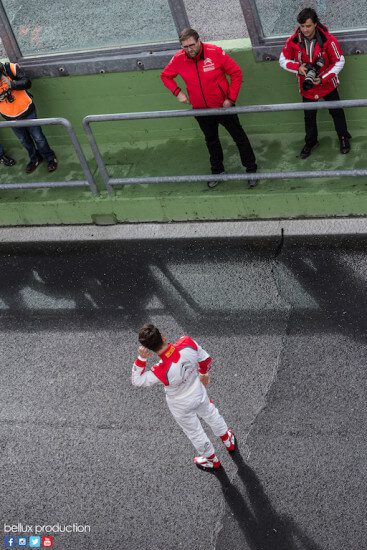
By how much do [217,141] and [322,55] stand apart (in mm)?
1407

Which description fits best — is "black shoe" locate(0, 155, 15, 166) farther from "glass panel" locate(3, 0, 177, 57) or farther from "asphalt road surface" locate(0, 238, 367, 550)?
"asphalt road surface" locate(0, 238, 367, 550)

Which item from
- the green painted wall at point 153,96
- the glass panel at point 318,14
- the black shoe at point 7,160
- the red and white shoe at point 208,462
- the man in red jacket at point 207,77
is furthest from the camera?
the black shoe at point 7,160

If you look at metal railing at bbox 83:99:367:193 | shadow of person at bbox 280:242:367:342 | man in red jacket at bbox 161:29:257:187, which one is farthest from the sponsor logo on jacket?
shadow of person at bbox 280:242:367:342

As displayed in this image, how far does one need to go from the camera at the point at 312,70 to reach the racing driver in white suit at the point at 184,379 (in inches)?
120

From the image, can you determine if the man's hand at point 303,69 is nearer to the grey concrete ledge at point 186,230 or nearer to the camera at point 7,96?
the grey concrete ledge at point 186,230

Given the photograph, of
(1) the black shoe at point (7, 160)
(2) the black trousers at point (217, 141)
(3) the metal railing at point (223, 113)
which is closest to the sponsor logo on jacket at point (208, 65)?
(3) the metal railing at point (223, 113)

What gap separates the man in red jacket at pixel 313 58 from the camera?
7571mm

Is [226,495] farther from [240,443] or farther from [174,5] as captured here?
[174,5]

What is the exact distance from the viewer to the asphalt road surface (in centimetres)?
645

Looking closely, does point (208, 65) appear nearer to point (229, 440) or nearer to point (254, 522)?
point (229, 440)

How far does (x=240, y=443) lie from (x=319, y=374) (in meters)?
0.95

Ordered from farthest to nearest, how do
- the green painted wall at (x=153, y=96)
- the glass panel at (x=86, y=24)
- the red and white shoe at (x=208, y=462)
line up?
the glass panel at (x=86, y=24), the green painted wall at (x=153, y=96), the red and white shoe at (x=208, y=462)

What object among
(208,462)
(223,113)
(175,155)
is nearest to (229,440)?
(208,462)

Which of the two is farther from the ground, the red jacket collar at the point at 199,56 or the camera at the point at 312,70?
the red jacket collar at the point at 199,56
